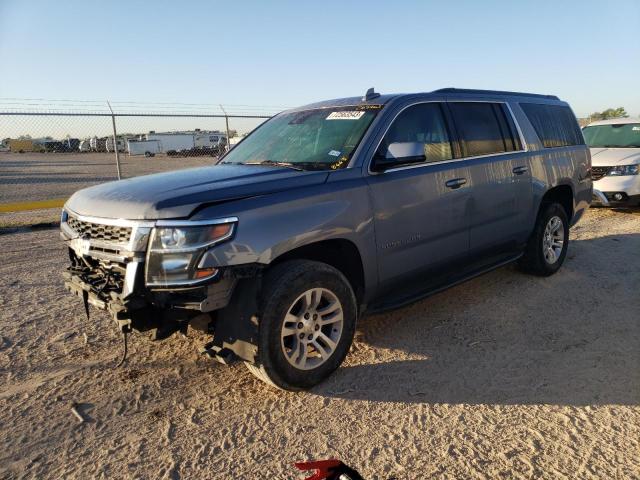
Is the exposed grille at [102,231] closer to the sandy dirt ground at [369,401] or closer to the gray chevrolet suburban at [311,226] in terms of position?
the gray chevrolet suburban at [311,226]

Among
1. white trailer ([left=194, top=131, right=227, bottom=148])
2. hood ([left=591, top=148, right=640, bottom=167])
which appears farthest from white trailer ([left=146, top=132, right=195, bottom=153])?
hood ([left=591, top=148, right=640, bottom=167])

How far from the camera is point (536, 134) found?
5.17 metres

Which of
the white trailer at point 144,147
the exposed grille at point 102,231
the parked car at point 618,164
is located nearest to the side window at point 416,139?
the exposed grille at point 102,231

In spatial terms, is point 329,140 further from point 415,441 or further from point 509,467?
point 509,467

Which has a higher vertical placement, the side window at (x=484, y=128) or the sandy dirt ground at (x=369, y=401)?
the side window at (x=484, y=128)

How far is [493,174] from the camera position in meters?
4.46

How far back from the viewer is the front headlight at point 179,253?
269 cm

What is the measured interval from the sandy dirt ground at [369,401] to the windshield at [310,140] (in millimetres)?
1490

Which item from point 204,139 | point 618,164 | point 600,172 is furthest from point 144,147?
point 618,164

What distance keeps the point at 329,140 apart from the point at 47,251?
5.03 meters

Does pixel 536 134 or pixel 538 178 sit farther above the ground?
pixel 536 134

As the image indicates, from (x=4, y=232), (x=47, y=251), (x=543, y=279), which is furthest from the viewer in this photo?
(x=4, y=232)

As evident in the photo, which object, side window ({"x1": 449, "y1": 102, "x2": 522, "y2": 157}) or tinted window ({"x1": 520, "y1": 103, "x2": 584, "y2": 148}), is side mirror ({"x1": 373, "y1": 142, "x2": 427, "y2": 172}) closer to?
side window ({"x1": 449, "y1": 102, "x2": 522, "y2": 157})

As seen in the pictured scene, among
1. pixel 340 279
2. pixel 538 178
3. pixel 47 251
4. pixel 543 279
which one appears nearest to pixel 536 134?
pixel 538 178
